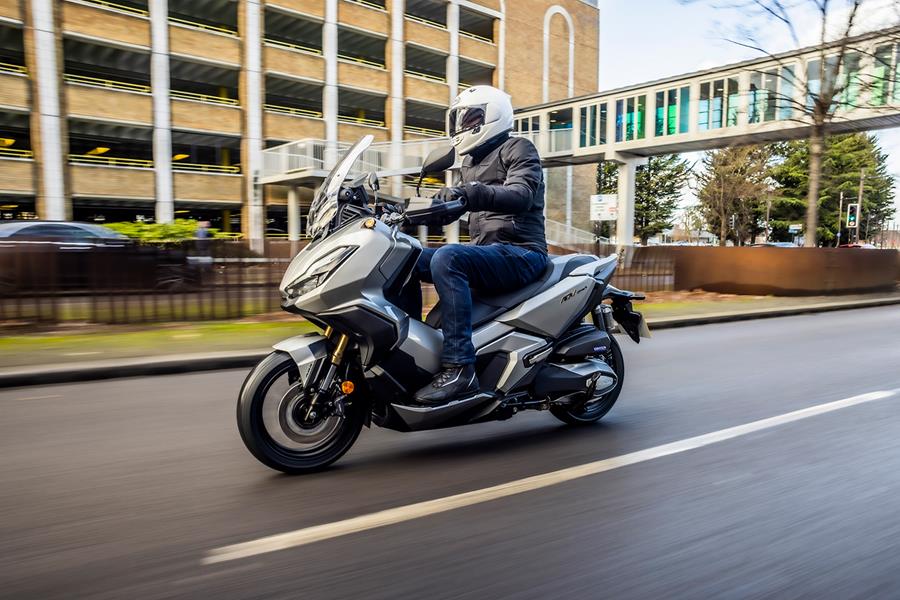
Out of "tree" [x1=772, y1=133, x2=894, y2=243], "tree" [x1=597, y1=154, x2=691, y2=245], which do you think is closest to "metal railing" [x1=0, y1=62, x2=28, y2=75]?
"tree" [x1=597, y1=154, x2=691, y2=245]

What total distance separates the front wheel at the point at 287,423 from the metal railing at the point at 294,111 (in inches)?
1239

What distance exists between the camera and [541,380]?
386 centimetres

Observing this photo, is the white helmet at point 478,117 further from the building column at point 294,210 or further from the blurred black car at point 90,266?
the building column at point 294,210

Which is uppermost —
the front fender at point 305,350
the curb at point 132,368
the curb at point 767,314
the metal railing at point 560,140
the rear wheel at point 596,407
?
the metal railing at point 560,140

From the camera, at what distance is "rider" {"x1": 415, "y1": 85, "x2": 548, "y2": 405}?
3.46m

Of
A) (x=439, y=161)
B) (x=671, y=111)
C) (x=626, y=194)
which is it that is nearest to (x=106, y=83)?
(x=626, y=194)

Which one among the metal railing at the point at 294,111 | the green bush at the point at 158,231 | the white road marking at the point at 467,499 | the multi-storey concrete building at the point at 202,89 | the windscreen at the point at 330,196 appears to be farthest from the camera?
the metal railing at the point at 294,111

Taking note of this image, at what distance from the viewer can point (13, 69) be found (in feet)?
85.1

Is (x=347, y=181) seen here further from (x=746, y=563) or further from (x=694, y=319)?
(x=694, y=319)

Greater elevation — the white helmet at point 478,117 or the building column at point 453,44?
the building column at point 453,44

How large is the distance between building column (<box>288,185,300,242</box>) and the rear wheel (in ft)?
89.4

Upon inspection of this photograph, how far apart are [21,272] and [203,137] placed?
24.5 meters

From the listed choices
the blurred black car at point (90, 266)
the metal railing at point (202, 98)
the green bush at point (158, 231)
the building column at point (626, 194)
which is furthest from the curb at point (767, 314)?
the metal railing at point (202, 98)

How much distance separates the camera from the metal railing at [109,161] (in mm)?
27500
